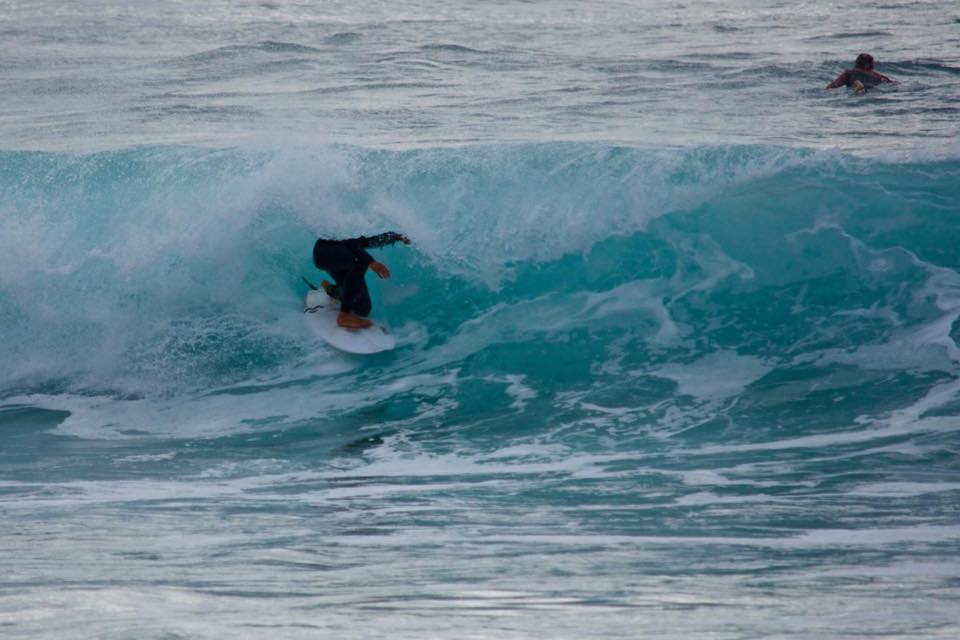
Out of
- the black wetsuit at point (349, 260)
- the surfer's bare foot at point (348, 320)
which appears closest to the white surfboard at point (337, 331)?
the surfer's bare foot at point (348, 320)

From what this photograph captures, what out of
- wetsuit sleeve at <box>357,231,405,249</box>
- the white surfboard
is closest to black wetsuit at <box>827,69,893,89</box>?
the white surfboard

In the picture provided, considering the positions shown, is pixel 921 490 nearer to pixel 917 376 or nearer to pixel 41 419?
pixel 917 376

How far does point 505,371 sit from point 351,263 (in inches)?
60.0

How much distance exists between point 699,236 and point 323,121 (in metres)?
5.24

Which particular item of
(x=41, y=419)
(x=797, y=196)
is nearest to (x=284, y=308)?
(x=41, y=419)

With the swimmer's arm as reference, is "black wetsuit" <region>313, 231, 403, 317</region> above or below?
below

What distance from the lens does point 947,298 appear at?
9.48 m

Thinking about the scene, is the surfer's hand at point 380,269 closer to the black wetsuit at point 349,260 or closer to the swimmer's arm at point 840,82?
the black wetsuit at point 349,260

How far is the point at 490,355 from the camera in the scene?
9.55m

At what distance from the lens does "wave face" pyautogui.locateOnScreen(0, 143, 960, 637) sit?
16.9ft

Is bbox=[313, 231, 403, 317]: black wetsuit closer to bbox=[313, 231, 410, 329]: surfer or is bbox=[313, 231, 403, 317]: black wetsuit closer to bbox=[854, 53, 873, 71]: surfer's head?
bbox=[313, 231, 410, 329]: surfer

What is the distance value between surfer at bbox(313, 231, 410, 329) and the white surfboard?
0.20 meters

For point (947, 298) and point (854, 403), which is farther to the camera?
point (947, 298)

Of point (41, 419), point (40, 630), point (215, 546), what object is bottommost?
point (41, 419)
